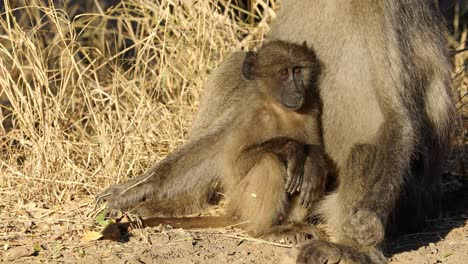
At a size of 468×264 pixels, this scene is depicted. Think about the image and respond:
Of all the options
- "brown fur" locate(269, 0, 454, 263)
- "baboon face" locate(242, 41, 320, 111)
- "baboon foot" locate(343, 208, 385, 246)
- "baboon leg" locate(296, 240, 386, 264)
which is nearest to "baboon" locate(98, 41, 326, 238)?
"baboon face" locate(242, 41, 320, 111)

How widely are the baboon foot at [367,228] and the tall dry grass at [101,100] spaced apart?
58.7 inches

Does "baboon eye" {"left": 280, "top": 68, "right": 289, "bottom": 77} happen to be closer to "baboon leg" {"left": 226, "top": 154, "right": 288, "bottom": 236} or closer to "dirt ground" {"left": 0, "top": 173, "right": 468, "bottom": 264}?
"baboon leg" {"left": 226, "top": 154, "right": 288, "bottom": 236}

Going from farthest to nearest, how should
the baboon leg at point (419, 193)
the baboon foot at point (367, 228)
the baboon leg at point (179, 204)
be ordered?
the baboon leg at point (179, 204) < the baboon leg at point (419, 193) < the baboon foot at point (367, 228)

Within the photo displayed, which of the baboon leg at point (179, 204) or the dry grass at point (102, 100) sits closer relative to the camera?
the baboon leg at point (179, 204)

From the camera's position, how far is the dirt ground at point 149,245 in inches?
163

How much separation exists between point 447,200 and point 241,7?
243 cm

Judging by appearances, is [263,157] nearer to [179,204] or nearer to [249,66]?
[249,66]

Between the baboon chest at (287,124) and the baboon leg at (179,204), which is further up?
the baboon chest at (287,124)

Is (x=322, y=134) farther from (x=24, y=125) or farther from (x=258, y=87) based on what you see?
(x=24, y=125)

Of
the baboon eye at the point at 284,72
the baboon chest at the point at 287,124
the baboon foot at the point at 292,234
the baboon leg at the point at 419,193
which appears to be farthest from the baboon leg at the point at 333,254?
the baboon eye at the point at 284,72

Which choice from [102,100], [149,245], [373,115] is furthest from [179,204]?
[373,115]

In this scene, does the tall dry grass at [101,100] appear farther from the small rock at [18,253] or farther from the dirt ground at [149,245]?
the small rock at [18,253]

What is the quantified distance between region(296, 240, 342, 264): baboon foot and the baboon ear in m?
0.96

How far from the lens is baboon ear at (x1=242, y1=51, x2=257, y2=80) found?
15.3 feet
